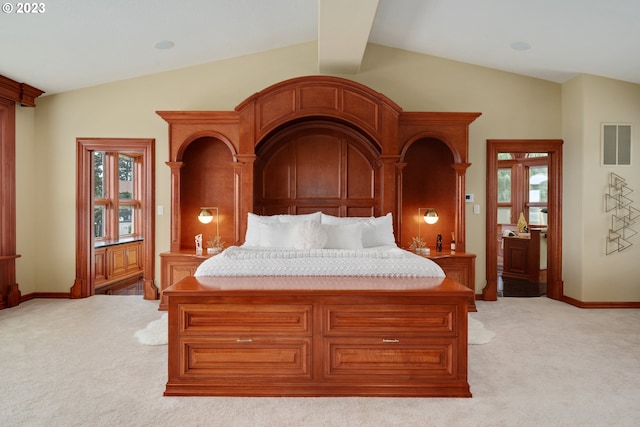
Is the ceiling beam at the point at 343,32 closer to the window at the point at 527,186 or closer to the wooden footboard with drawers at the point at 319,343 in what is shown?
the wooden footboard with drawers at the point at 319,343

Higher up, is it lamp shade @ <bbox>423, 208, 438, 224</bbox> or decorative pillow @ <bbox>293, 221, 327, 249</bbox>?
lamp shade @ <bbox>423, 208, 438, 224</bbox>

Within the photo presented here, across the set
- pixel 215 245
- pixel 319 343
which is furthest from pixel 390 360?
pixel 215 245

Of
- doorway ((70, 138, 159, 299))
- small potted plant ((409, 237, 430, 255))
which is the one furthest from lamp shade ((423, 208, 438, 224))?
doorway ((70, 138, 159, 299))

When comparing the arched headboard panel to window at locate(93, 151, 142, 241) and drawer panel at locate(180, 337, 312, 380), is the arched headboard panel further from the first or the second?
window at locate(93, 151, 142, 241)

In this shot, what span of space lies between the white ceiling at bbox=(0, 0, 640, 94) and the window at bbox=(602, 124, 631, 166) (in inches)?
24.4

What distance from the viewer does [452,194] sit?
5.23 metres

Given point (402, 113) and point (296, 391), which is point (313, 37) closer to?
point (402, 113)

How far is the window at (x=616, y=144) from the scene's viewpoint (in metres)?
4.88

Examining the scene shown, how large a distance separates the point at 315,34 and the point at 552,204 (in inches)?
156

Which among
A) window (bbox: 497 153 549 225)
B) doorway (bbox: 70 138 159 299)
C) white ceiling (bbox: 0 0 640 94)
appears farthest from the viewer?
window (bbox: 497 153 549 225)

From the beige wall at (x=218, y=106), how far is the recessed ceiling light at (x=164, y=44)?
28.6 inches

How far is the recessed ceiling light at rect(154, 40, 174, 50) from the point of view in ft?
14.5

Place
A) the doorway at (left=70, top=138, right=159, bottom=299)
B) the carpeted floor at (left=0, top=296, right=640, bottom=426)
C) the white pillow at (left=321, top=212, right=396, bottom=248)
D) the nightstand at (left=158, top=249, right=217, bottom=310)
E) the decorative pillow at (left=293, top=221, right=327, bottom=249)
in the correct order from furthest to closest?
the doorway at (left=70, top=138, right=159, bottom=299)
the nightstand at (left=158, top=249, right=217, bottom=310)
the white pillow at (left=321, top=212, right=396, bottom=248)
the decorative pillow at (left=293, top=221, right=327, bottom=249)
the carpeted floor at (left=0, top=296, right=640, bottom=426)

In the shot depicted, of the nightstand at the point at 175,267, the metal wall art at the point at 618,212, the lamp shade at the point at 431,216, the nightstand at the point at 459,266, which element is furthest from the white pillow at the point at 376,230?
the metal wall art at the point at 618,212
